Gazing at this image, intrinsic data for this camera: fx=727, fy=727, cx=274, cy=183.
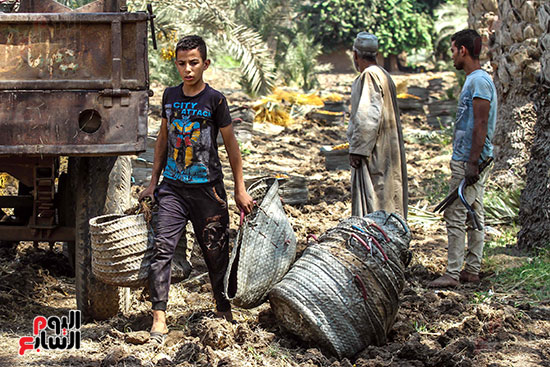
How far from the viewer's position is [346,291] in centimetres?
381

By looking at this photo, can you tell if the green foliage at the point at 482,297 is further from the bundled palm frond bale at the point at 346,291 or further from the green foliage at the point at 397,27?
the green foliage at the point at 397,27

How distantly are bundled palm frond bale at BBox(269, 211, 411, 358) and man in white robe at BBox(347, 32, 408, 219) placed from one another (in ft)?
4.83

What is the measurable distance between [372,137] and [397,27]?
2695cm

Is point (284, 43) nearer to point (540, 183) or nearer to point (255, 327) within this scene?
point (540, 183)

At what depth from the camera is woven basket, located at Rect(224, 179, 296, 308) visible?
13.2ft

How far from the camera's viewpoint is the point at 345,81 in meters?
28.0

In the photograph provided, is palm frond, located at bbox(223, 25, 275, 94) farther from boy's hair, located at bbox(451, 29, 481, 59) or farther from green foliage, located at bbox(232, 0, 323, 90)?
boy's hair, located at bbox(451, 29, 481, 59)

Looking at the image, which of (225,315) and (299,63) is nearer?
(225,315)

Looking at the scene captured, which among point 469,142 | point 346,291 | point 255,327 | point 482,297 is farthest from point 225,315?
point 469,142

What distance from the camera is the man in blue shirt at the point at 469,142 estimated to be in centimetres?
515

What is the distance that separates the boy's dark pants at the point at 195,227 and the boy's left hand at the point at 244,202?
0.30 feet

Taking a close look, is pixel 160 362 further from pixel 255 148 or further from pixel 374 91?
pixel 255 148

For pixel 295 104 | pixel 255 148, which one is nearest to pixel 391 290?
pixel 255 148

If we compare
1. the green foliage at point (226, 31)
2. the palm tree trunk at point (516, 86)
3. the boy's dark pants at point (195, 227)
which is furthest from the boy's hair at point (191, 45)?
the green foliage at point (226, 31)
